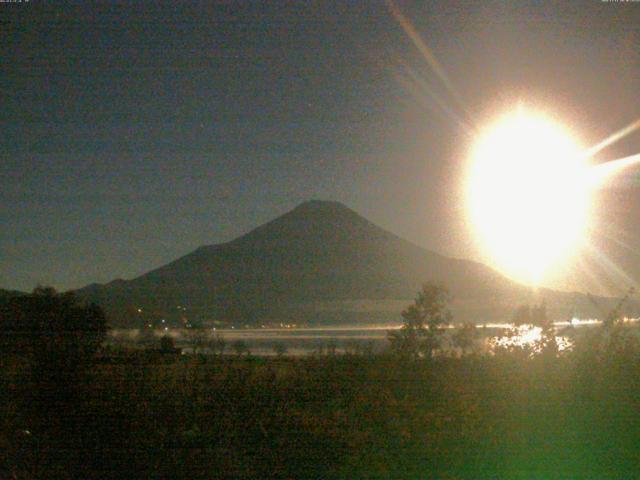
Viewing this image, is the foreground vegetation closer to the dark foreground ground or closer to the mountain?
the dark foreground ground

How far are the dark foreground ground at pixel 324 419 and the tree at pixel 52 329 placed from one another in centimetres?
20

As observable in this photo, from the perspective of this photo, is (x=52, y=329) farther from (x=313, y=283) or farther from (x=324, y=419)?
(x=313, y=283)

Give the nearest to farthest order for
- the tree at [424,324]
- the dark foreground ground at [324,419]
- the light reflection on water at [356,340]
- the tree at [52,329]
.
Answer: the dark foreground ground at [324,419] < the tree at [52,329] < the light reflection on water at [356,340] < the tree at [424,324]

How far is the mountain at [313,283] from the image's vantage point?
11461mm

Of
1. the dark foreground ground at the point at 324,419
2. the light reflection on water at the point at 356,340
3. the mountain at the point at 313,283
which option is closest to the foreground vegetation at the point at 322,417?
the dark foreground ground at the point at 324,419

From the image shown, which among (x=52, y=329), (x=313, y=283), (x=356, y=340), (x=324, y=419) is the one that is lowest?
(x=324, y=419)

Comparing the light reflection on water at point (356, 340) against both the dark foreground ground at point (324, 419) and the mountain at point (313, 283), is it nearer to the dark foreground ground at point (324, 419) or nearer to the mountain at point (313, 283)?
the dark foreground ground at point (324, 419)

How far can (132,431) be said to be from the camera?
553 centimetres

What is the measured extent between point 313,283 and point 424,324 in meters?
9.17

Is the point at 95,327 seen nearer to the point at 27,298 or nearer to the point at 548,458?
the point at 27,298

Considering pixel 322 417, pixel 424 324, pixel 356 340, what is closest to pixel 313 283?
pixel 424 324

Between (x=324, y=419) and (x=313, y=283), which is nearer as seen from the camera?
(x=324, y=419)

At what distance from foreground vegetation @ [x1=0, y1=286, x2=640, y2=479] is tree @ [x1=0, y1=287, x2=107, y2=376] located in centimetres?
7

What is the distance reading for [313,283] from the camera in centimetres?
1786
